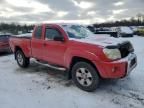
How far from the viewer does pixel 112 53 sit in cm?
485

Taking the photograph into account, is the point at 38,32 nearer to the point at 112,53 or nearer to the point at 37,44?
the point at 37,44

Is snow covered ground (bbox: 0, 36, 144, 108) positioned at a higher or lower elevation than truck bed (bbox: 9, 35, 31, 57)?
lower

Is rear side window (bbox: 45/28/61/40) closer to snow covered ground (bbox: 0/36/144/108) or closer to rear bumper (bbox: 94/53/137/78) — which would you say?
snow covered ground (bbox: 0/36/144/108)

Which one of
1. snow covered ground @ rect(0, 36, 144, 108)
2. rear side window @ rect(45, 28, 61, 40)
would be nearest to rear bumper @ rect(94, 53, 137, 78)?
snow covered ground @ rect(0, 36, 144, 108)

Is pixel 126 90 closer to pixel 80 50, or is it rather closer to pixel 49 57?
pixel 80 50

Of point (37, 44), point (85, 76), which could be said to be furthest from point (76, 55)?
point (37, 44)

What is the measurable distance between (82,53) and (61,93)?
1155mm

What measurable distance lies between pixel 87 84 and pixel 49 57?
67.7 inches

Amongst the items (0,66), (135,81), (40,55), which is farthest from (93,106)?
(0,66)

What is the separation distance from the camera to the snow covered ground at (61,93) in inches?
180

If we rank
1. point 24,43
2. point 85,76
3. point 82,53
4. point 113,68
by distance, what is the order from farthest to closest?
point 24,43, point 85,76, point 82,53, point 113,68

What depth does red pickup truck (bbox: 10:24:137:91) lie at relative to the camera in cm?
481

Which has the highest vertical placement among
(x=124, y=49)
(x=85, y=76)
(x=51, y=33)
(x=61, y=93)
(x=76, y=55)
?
(x=51, y=33)

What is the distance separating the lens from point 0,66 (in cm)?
866
